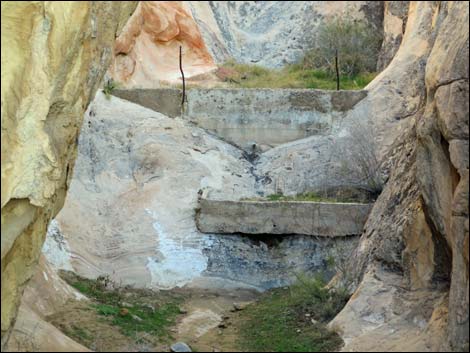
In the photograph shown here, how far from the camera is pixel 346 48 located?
22.6 metres

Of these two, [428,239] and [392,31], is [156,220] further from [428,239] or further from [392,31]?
[392,31]

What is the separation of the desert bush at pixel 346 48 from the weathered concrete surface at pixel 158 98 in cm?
610

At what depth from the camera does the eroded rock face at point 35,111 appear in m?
7.30

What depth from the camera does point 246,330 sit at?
1105cm

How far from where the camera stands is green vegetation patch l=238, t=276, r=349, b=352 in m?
9.91

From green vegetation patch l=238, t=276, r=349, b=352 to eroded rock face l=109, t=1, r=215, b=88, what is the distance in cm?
919

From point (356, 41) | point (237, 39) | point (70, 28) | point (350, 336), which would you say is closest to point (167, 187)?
point (350, 336)

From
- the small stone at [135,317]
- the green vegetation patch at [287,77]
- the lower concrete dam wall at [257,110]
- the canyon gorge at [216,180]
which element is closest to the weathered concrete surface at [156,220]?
the canyon gorge at [216,180]

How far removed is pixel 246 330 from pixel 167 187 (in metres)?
4.98

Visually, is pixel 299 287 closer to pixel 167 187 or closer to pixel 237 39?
pixel 167 187

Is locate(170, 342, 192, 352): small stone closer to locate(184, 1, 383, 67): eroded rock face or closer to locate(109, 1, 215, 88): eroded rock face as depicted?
locate(109, 1, 215, 88): eroded rock face

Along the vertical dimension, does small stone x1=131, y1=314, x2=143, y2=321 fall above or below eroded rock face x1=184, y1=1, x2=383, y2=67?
below

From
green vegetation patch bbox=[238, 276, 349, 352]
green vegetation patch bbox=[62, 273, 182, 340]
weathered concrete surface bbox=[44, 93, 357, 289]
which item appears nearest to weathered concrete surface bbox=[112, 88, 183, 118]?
weathered concrete surface bbox=[44, 93, 357, 289]

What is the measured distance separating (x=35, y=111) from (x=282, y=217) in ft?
24.7
